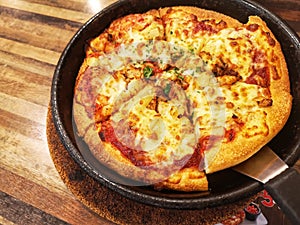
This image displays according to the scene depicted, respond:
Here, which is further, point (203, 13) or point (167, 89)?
point (203, 13)

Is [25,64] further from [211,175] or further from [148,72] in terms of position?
[211,175]

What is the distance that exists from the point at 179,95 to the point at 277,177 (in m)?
0.66

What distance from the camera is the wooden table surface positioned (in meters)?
2.23

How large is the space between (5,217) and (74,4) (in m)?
1.80

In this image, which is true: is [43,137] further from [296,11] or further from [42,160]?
[296,11]

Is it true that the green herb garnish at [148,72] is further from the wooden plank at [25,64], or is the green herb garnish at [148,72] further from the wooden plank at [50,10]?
the wooden plank at [50,10]

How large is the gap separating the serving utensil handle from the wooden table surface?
0.57 m

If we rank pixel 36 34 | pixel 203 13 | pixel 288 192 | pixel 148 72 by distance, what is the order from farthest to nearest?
1. pixel 36 34
2. pixel 203 13
3. pixel 148 72
4. pixel 288 192

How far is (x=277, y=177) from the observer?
1.71m

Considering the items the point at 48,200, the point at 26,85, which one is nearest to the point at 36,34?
the point at 26,85

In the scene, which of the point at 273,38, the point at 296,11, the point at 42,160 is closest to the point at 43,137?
the point at 42,160

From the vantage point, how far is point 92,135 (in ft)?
6.63

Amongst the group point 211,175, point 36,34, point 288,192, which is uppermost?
point 288,192

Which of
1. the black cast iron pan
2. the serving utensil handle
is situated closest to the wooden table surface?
the black cast iron pan
